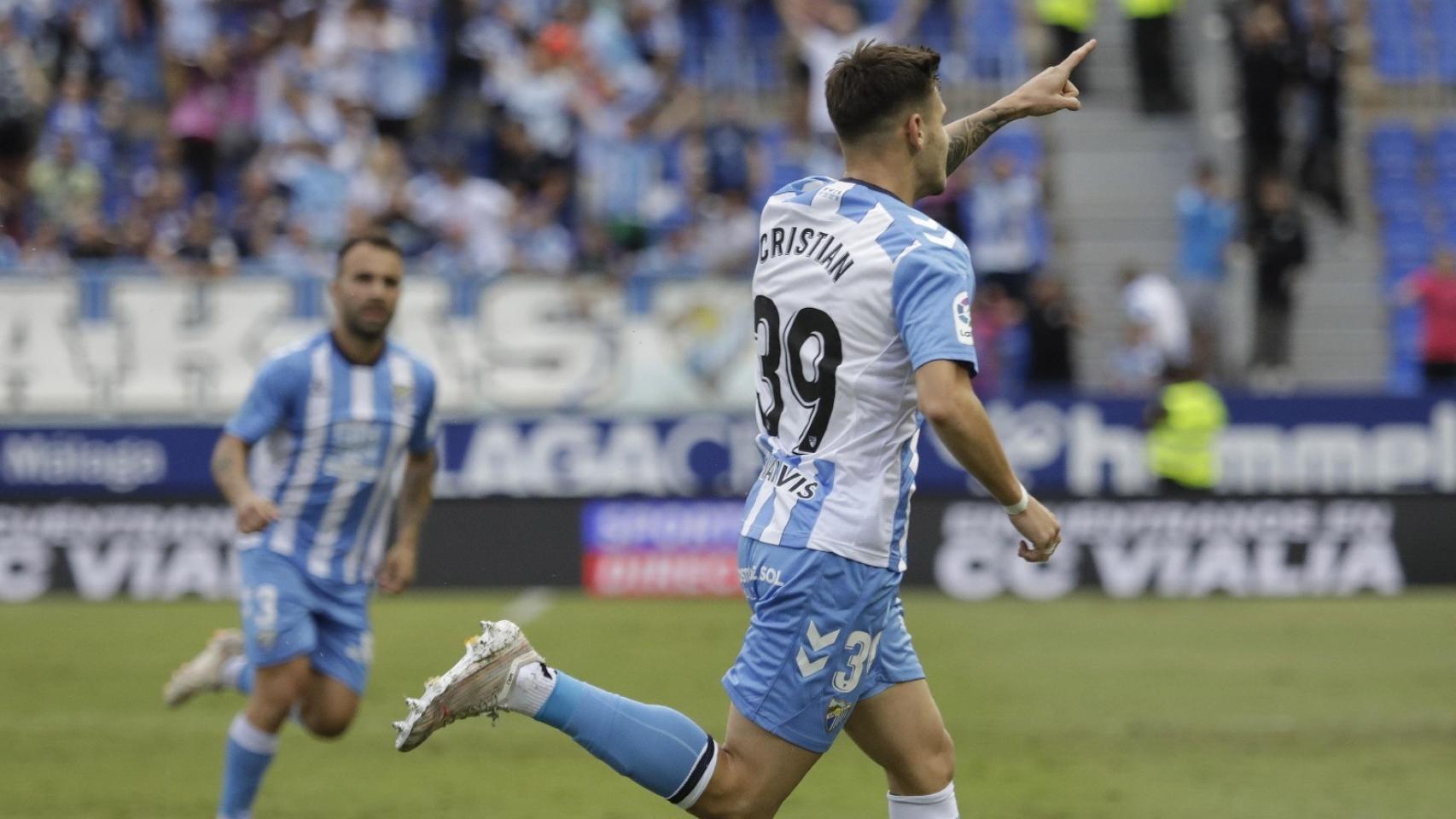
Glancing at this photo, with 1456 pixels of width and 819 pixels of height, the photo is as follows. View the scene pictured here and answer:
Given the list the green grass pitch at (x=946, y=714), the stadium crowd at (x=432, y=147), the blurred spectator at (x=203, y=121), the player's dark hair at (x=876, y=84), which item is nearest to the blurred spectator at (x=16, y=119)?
the stadium crowd at (x=432, y=147)

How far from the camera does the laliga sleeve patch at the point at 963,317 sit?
17.2 feet

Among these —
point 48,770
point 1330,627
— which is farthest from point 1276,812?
point 1330,627

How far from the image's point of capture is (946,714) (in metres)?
11.2

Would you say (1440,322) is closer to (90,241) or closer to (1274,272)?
(1274,272)

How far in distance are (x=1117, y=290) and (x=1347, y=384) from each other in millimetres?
2617

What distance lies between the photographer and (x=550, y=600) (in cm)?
1688

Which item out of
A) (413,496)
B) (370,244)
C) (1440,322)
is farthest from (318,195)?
(370,244)

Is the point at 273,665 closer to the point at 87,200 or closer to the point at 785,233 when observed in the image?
the point at 785,233

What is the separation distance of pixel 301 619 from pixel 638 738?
2813mm

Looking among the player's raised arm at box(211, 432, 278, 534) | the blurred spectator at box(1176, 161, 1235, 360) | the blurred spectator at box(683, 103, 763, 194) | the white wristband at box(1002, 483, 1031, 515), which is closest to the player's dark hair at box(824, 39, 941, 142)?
the white wristband at box(1002, 483, 1031, 515)

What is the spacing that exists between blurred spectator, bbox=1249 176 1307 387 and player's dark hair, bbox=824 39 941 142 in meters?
15.8

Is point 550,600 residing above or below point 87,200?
below

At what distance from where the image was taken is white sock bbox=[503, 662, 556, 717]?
18.3 feet

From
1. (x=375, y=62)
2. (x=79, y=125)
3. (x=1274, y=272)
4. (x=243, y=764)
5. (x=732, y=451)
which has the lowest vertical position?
(x=243, y=764)
